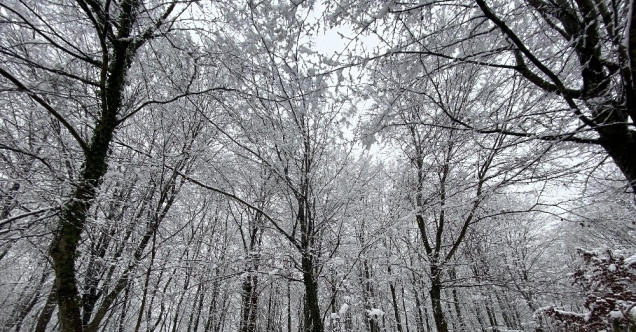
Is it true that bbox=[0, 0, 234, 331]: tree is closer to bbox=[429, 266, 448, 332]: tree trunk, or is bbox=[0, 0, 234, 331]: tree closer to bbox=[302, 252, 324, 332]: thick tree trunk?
bbox=[302, 252, 324, 332]: thick tree trunk

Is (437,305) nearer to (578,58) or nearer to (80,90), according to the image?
(578,58)

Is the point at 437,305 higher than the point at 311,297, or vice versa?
the point at 311,297

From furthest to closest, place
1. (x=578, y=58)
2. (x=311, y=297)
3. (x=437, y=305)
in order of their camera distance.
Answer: (x=437, y=305)
(x=311, y=297)
(x=578, y=58)

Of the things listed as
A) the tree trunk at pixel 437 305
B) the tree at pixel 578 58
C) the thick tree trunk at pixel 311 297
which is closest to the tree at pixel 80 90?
the tree at pixel 578 58

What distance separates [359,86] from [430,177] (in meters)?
3.07

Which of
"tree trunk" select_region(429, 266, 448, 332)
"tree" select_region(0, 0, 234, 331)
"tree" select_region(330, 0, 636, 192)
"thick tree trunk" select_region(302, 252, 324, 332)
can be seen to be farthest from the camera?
"tree trunk" select_region(429, 266, 448, 332)

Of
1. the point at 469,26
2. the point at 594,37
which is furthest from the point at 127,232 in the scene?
the point at 594,37

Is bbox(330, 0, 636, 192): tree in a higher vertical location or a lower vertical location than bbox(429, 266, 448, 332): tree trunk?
higher

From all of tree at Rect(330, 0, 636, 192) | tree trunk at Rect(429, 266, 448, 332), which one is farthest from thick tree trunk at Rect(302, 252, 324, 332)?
tree at Rect(330, 0, 636, 192)

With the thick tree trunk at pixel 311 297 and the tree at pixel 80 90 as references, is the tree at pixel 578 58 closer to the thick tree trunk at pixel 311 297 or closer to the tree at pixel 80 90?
the tree at pixel 80 90

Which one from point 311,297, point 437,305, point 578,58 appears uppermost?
point 578,58

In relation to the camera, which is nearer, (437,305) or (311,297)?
(311,297)

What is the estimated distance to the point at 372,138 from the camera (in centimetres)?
280

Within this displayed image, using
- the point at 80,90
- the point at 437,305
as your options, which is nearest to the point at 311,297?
the point at 437,305
